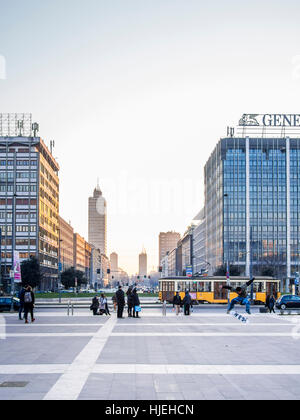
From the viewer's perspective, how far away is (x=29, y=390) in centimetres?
969

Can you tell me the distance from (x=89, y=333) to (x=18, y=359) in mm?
7107

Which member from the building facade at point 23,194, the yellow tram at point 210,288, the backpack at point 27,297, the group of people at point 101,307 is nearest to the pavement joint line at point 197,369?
the backpack at point 27,297

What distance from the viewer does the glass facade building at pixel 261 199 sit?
407 ft

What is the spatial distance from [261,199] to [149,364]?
115483 mm

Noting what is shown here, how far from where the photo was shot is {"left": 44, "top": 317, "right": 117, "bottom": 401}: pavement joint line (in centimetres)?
927

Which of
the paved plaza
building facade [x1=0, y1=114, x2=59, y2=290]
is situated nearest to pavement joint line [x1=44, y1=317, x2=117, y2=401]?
the paved plaza

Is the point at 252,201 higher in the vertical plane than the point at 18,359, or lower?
higher

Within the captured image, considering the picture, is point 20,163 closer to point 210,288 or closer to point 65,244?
point 65,244

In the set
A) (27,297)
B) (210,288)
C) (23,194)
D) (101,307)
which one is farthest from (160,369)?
(23,194)

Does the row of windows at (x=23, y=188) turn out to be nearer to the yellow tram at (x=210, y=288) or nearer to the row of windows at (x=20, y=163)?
the row of windows at (x=20, y=163)

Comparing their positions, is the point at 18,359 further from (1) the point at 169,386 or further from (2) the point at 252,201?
(2) the point at 252,201
